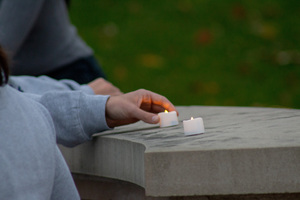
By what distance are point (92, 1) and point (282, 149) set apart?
16.9 ft

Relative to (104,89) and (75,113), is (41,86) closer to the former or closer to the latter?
(104,89)

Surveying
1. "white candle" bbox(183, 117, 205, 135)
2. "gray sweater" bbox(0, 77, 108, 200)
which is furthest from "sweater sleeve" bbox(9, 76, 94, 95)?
"gray sweater" bbox(0, 77, 108, 200)

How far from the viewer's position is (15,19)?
115 inches

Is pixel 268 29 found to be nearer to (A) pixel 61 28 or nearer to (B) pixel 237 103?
(B) pixel 237 103

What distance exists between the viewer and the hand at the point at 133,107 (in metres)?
1.69

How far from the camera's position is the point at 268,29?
19.2 feet

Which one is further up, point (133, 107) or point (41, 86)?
point (133, 107)

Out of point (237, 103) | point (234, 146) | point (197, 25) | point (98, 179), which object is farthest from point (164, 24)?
point (234, 146)

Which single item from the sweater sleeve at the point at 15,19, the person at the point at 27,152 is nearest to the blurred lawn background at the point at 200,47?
the sweater sleeve at the point at 15,19

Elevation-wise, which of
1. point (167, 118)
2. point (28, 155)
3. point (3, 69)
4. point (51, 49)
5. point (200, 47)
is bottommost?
point (200, 47)

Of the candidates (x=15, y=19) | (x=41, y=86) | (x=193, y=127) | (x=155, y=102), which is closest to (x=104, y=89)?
(x=41, y=86)

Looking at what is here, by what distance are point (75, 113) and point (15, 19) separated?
1.31 meters

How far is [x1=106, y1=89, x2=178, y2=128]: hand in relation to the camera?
169cm

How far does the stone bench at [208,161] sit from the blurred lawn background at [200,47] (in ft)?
10.3
